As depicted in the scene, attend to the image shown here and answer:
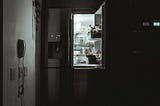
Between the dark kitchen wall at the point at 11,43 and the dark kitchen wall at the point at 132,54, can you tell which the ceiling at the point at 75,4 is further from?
the dark kitchen wall at the point at 11,43

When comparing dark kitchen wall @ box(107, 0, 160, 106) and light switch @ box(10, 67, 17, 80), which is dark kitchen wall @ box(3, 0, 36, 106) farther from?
dark kitchen wall @ box(107, 0, 160, 106)

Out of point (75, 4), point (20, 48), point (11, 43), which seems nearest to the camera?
point (11, 43)

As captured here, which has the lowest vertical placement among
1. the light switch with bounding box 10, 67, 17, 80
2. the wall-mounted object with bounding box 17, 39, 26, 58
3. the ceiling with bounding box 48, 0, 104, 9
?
the light switch with bounding box 10, 67, 17, 80

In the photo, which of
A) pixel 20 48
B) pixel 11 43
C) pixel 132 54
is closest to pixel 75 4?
pixel 132 54

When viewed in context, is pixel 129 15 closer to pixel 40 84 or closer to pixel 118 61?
pixel 118 61

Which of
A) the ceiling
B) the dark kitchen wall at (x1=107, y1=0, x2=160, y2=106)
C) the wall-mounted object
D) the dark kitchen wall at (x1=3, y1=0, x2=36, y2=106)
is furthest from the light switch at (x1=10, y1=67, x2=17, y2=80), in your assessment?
the ceiling

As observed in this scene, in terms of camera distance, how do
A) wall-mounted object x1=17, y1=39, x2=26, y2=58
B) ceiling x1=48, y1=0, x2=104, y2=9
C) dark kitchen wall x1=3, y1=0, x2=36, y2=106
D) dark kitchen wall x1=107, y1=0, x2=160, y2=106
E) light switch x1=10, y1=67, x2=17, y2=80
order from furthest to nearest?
ceiling x1=48, y1=0, x2=104, y2=9
dark kitchen wall x1=107, y1=0, x2=160, y2=106
wall-mounted object x1=17, y1=39, x2=26, y2=58
light switch x1=10, y1=67, x2=17, y2=80
dark kitchen wall x1=3, y1=0, x2=36, y2=106

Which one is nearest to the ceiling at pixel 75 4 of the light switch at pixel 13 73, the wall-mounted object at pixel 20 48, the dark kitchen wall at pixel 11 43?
the dark kitchen wall at pixel 11 43

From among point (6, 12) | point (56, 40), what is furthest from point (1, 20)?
point (56, 40)

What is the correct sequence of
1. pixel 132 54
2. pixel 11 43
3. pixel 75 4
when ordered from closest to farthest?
1. pixel 11 43
2. pixel 132 54
3. pixel 75 4

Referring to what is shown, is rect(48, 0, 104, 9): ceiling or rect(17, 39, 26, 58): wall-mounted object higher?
rect(48, 0, 104, 9): ceiling

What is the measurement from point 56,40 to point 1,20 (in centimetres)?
309

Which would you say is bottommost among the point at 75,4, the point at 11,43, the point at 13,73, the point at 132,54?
the point at 13,73

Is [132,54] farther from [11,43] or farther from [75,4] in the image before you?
[11,43]
